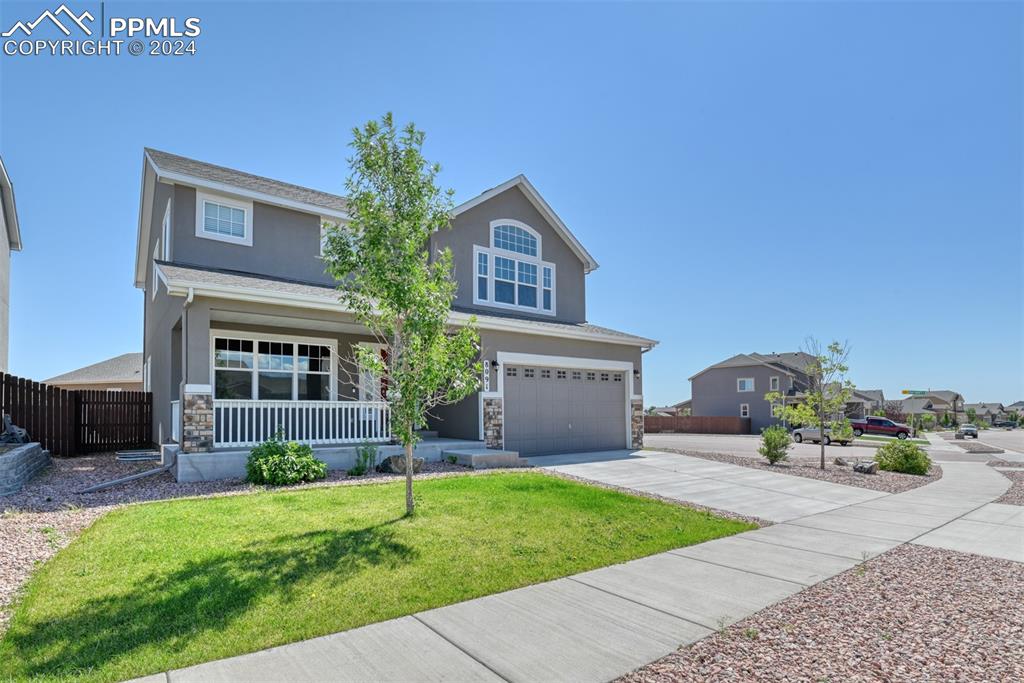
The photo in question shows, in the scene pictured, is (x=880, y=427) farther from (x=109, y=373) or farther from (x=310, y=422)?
(x=109, y=373)

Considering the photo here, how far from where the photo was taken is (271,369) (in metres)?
13.9

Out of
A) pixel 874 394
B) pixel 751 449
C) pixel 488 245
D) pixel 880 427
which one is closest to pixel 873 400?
pixel 874 394

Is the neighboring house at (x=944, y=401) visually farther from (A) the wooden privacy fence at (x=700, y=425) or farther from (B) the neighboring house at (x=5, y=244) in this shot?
(B) the neighboring house at (x=5, y=244)

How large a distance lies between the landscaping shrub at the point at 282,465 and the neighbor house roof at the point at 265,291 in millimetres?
2861

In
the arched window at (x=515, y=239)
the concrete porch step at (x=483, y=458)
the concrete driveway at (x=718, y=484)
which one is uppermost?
the arched window at (x=515, y=239)

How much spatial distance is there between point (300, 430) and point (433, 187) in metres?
7.03

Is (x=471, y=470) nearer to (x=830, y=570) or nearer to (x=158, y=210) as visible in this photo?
(x=830, y=570)

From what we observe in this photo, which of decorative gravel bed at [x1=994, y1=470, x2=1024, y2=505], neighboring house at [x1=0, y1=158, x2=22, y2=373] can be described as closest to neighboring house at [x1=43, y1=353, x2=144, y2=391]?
neighboring house at [x1=0, y1=158, x2=22, y2=373]

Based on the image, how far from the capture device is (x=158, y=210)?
15.4 meters

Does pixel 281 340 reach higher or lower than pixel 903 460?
higher

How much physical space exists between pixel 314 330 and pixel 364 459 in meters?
4.62

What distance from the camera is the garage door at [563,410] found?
14.8m

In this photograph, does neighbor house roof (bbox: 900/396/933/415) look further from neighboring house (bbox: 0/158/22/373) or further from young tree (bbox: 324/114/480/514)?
neighboring house (bbox: 0/158/22/373)

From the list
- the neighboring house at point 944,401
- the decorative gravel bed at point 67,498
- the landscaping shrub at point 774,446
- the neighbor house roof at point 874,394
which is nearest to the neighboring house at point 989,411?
the neighboring house at point 944,401
